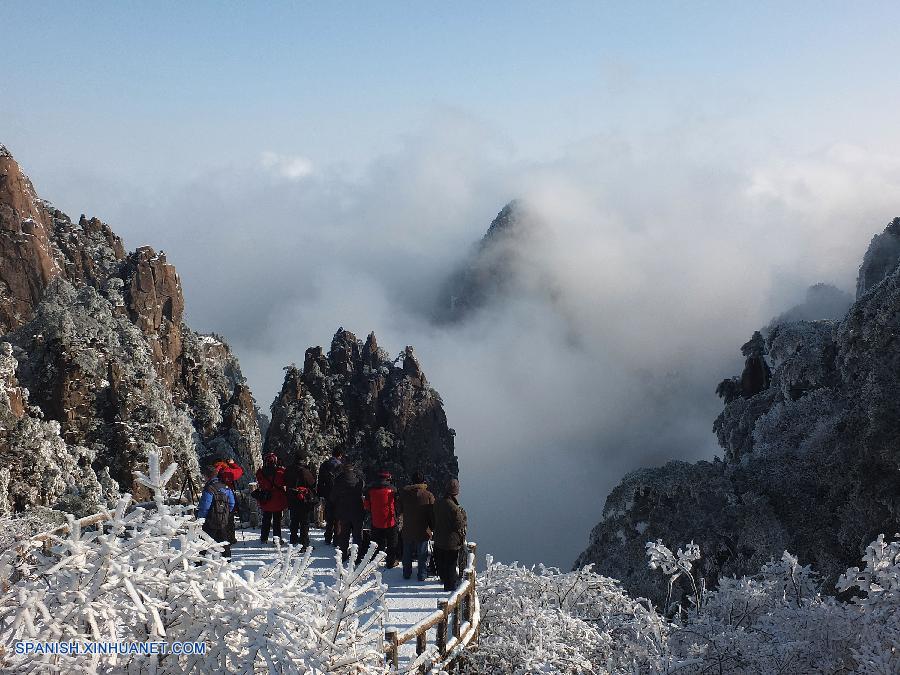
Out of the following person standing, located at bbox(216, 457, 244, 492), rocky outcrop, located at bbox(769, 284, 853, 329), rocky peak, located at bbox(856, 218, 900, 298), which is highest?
rocky outcrop, located at bbox(769, 284, 853, 329)

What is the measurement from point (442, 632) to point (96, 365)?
35.1 metres

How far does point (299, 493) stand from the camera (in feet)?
41.0

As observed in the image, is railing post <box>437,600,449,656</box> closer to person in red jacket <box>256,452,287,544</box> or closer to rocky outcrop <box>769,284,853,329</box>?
person in red jacket <box>256,452,287,544</box>

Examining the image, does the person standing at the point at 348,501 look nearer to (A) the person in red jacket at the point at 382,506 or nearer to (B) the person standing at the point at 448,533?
(A) the person in red jacket at the point at 382,506

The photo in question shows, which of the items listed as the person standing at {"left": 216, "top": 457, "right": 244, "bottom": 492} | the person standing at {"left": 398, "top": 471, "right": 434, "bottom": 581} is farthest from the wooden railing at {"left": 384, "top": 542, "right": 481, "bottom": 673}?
the person standing at {"left": 216, "top": 457, "right": 244, "bottom": 492}

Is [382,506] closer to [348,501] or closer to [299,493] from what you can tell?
[348,501]

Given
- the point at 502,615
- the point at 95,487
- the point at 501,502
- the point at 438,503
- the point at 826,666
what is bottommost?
the point at 826,666

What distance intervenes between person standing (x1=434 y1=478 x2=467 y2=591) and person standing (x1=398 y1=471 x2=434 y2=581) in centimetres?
35

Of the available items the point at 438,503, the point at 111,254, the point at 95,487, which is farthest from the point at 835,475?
the point at 111,254

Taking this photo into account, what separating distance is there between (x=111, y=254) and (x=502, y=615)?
5938cm

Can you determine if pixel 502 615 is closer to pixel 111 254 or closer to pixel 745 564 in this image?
pixel 745 564

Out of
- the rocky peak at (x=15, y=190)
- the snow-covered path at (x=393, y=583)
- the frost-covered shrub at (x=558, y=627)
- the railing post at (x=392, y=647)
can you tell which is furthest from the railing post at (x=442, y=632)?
the rocky peak at (x=15, y=190)

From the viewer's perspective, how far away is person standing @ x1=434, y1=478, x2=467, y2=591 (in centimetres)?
1062

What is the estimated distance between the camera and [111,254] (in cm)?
6122
